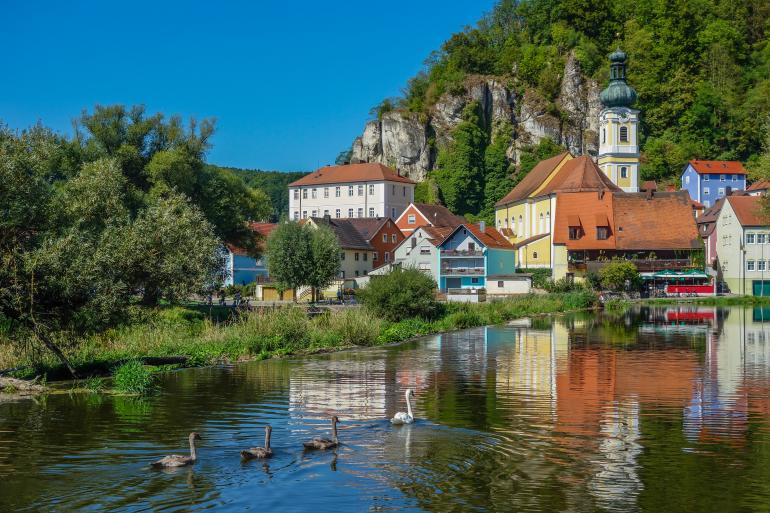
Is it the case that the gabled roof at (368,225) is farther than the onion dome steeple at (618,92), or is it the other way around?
the onion dome steeple at (618,92)

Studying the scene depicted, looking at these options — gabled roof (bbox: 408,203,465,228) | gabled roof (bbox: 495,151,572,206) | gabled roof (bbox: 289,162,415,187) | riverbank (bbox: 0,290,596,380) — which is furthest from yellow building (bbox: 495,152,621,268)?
riverbank (bbox: 0,290,596,380)

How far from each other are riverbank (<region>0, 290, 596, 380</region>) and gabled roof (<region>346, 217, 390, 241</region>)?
167ft

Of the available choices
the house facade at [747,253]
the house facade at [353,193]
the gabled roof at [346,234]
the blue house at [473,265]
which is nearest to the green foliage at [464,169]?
the house facade at [353,193]

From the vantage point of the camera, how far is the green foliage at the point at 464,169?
127 metres

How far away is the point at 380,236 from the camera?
10138cm

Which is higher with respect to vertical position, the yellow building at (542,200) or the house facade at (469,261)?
the yellow building at (542,200)

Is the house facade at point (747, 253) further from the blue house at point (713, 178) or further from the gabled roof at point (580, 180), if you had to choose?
the blue house at point (713, 178)

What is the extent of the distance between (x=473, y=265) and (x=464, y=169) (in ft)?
133

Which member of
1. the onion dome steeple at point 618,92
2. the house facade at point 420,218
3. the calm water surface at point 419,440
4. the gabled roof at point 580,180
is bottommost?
the calm water surface at point 419,440

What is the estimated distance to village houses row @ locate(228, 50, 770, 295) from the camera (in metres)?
89.2

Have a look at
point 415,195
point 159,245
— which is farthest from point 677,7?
point 159,245

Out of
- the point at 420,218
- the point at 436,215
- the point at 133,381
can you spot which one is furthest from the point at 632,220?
the point at 133,381

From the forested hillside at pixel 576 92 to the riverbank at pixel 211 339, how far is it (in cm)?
8473

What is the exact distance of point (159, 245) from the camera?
35.4m
